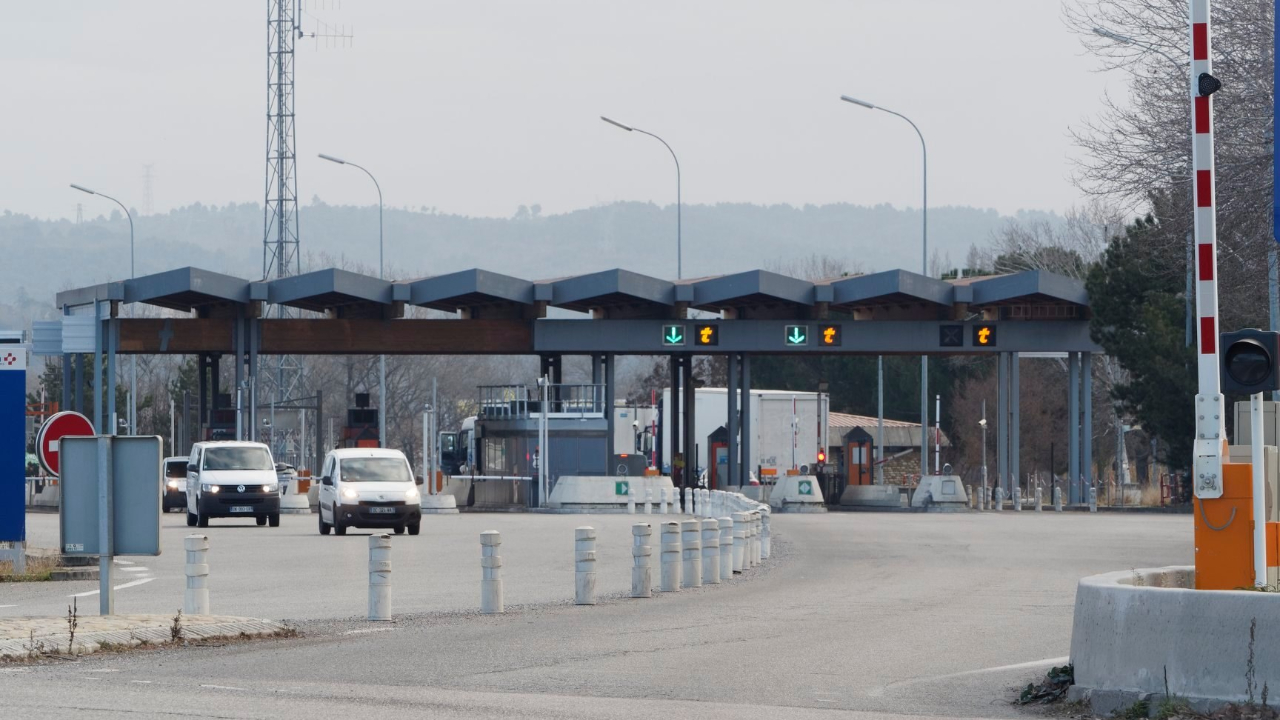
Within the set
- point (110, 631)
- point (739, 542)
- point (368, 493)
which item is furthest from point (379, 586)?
point (368, 493)

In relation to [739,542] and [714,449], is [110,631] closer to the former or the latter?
[739,542]

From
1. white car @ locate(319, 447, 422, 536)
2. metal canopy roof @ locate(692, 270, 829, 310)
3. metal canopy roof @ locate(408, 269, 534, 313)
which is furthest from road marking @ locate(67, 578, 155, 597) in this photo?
metal canopy roof @ locate(692, 270, 829, 310)

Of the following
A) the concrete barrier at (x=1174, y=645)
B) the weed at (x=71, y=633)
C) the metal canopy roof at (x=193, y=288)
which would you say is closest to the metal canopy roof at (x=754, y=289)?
the metal canopy roof at (x=193, y=288)

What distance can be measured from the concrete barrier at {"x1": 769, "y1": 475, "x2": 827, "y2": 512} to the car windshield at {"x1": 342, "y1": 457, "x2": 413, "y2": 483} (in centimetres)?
1898

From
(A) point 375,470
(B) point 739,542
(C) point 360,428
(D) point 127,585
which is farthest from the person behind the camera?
(C) point 360,428

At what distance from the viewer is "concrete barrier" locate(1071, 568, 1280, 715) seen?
912cm

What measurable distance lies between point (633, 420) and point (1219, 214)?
46.1 m

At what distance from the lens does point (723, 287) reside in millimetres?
51625

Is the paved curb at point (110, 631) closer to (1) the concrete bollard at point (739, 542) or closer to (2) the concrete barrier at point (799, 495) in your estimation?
(1) the concrete bollard at point (739, 542)

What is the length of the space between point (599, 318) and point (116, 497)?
42015mm

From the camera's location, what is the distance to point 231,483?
37.3 meters

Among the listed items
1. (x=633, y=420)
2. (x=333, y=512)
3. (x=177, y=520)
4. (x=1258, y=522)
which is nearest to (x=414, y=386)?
(x=633, y=420)

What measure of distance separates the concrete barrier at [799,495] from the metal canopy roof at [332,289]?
11963 mm

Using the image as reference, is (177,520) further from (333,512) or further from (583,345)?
(583,345)
